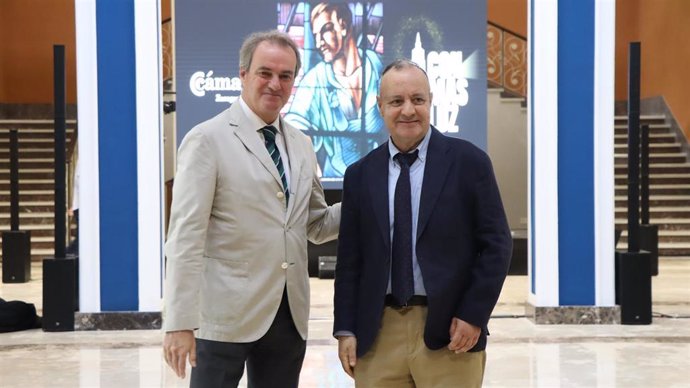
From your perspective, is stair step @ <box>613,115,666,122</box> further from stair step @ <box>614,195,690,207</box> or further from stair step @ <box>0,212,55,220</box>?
stair step @ <box>0,212,55,220</box>

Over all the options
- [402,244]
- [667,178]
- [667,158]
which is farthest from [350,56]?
[402,244]

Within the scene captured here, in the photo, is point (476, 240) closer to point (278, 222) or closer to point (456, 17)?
point (278, 222)

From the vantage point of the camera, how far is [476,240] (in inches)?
98.4

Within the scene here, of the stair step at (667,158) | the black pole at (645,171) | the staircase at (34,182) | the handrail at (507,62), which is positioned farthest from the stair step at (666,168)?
the staircase at (34,182)

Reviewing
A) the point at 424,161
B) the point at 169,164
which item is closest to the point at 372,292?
the point at 424,161

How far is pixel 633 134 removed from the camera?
670 cm

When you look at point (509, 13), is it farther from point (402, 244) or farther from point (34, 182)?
point (402, 244)

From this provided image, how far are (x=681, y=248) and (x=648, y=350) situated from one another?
23.2 feet

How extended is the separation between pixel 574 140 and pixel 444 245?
4.51m

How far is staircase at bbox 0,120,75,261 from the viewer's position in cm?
1272

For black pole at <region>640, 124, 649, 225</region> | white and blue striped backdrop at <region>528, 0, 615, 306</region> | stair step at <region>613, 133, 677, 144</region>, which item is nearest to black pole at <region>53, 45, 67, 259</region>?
white and blue striped backdrop at <region>528, 0, 615, 306</region>

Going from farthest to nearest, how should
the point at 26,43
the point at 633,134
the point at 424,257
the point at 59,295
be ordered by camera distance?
the point at 26,43 → the point at 633,134 → the point at 59,295 → the point at 424,257

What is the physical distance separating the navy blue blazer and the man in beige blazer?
0.67ft

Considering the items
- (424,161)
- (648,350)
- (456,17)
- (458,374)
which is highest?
(456,17)
